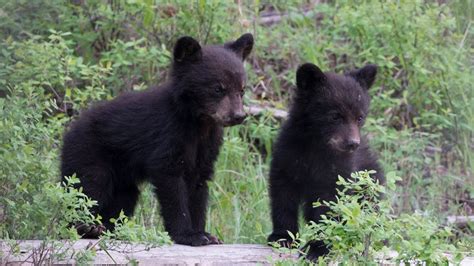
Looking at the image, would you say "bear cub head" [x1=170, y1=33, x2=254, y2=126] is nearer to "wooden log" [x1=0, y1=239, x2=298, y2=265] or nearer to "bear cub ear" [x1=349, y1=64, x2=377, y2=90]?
"bear cub ear" [x1=349, y1=64, x2=377, y2=90]

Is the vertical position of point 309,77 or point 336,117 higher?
point 309,77

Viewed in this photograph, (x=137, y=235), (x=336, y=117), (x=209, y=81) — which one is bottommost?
(x=137, y=235)

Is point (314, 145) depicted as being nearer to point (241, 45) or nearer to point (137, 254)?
point (241, 45)

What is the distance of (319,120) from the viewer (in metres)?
6.88

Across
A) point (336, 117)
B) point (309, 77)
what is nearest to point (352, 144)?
point (336, 117)

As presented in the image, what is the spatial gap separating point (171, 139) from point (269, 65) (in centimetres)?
467

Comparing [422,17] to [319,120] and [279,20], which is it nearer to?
[279,20]

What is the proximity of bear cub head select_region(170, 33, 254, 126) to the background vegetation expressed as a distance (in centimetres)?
154

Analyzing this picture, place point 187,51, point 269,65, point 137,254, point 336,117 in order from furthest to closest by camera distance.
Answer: point 269,65
point 187,51
point 336,117
point 137,254

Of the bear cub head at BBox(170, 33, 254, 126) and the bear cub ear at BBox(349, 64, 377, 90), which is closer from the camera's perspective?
the bear cub head at BBox(170, 33, 254, 126)

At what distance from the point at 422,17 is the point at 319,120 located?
3.70 meters

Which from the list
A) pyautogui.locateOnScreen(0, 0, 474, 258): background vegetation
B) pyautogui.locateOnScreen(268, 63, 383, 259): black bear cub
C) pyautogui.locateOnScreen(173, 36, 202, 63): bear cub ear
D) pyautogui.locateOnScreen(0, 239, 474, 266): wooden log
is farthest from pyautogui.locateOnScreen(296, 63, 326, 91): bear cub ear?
pyautogui.locateOnScreen(0, 0, 474, 258): background vegetation

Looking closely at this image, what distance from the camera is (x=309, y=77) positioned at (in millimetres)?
6945

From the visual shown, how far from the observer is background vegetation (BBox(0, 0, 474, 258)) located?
8.68m
